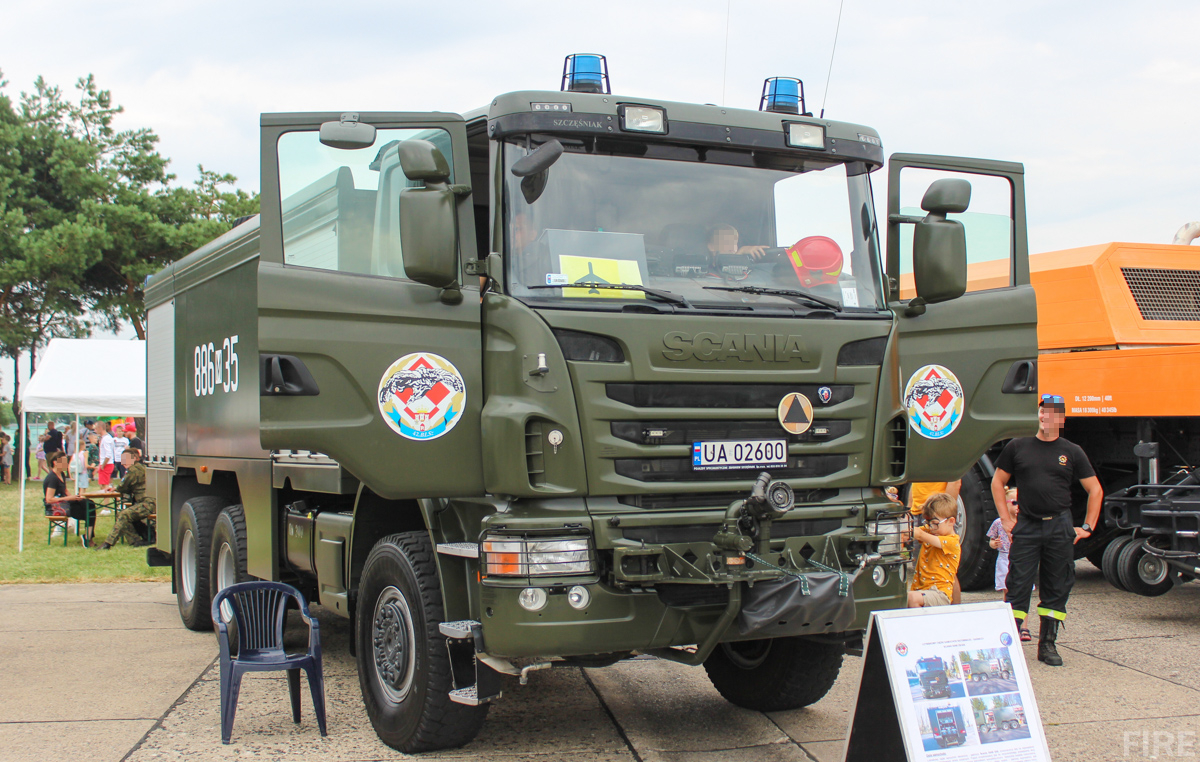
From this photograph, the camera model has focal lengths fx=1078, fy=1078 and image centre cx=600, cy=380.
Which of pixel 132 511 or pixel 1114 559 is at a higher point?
pixel 132 511

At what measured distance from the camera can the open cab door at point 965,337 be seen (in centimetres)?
541

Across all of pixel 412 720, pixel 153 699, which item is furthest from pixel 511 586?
pixel 153 699

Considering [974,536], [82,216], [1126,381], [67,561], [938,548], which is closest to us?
[938,548]

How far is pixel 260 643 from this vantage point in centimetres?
602

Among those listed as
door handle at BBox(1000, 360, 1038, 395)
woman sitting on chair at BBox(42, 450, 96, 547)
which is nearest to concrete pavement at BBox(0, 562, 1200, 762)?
door handle at BBox(1000, 360, 1038, 395)

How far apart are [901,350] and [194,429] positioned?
5.73m

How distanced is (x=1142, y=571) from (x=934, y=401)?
4.20 m

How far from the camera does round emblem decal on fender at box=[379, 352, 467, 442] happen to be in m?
4.62

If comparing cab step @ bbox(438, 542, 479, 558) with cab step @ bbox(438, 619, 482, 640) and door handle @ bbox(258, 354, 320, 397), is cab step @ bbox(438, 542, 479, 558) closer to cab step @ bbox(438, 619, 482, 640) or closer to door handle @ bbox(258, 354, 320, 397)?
cab step @ bbox(438, 619, 482, 640)

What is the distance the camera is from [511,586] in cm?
437

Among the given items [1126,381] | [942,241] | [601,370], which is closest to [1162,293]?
[1126,381]

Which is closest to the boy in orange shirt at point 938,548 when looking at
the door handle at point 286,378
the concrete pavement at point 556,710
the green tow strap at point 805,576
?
the concrete pavement at point 556,710

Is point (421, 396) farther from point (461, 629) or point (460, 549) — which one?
point (461, 629)

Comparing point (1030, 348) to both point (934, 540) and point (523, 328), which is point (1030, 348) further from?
point (523, 328)
